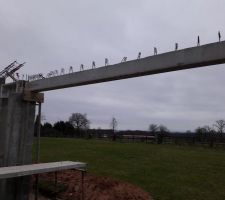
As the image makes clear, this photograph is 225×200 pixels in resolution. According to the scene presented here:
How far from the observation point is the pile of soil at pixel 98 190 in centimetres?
1181

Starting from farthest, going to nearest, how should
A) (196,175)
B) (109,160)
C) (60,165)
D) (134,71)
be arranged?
(109,160)
(196,175)
(60,165)
(134,71)

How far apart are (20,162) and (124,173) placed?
16.0ft

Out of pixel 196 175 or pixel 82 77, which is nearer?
pixel 82 77

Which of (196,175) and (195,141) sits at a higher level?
(195,141)

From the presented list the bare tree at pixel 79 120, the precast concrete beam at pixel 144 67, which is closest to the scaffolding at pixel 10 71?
the precast concrete beam at pixel 144 67

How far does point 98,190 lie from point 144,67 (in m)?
4.05

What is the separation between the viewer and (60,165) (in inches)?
438

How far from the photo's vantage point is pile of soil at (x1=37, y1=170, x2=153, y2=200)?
38.8 ft

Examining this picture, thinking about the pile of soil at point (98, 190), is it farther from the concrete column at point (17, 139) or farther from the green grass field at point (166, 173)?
the concrete column at point (17, 139)

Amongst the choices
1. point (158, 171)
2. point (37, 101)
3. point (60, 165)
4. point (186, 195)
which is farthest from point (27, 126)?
point (158, 171)

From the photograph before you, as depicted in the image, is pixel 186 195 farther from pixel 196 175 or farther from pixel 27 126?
pixel 27 126

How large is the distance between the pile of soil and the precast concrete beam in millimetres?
2788

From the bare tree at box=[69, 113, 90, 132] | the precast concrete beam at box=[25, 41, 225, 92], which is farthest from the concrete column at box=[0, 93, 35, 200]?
the bare tree at box=[69, 113, 90, 132]

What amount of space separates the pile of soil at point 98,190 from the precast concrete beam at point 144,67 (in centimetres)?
279
